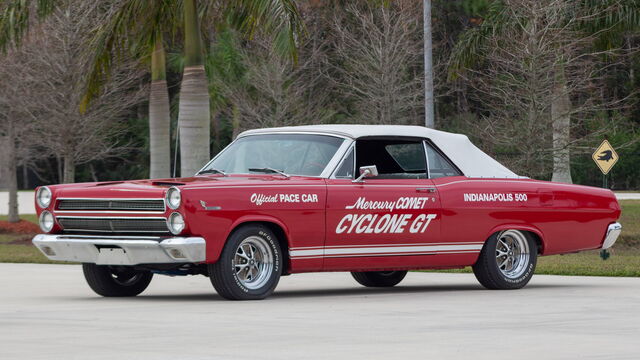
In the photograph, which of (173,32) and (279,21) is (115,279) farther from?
(173,32)

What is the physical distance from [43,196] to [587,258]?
11.1 meters

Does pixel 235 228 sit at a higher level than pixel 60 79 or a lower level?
lower

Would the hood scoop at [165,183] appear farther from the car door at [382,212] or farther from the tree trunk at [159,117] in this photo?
the tree trunk at [159,117]

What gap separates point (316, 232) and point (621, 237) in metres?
15.3

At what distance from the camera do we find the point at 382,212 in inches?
547

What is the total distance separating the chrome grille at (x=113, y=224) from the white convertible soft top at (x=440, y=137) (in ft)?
6.99

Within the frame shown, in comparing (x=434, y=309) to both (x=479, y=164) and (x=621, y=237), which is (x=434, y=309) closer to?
(x=479, y=164)

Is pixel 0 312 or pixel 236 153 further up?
pixel 236 153

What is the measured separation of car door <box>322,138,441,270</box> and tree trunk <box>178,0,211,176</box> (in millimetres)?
8524

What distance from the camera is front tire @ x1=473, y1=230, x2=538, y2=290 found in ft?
48.3

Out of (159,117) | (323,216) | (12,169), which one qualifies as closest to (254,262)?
(323,216)

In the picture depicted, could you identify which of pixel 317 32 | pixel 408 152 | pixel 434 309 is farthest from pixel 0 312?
pixel 317 32

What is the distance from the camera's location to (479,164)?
15.2 meters

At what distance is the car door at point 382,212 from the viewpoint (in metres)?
13.6
